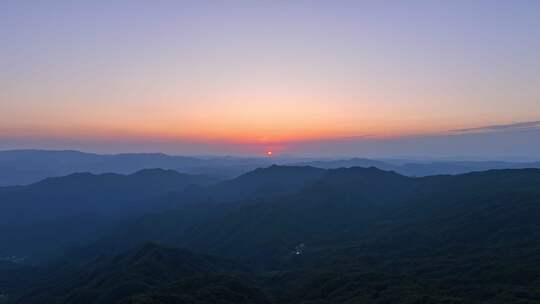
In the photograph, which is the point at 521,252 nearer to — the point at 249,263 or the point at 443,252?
the point at 443,252

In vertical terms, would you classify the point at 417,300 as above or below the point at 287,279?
above

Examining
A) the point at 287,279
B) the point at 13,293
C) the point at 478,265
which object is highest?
the point at 478,265

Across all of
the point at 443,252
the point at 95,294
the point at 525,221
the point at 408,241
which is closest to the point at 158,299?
the point at 95,294

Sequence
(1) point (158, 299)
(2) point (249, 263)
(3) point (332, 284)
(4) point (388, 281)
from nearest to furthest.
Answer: (1) point (158, 299) → (4) point (388, 281) → (3) point (332, 284) → (2) point (249, 263)

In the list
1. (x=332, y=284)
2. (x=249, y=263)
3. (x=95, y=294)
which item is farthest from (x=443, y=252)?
(x=95, y=294)

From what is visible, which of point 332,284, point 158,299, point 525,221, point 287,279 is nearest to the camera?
point 158,299

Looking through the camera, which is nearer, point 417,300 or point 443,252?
point 417,300

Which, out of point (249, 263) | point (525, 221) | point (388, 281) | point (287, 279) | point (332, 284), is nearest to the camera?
point (388, 281)

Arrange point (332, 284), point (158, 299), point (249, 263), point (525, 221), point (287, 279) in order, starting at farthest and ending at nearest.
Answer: point (249, 263) < point (525, 221) < point (287, 279) < point (332, 284) < point (158, 299)

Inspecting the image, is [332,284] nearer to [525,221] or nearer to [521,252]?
[521,252]
